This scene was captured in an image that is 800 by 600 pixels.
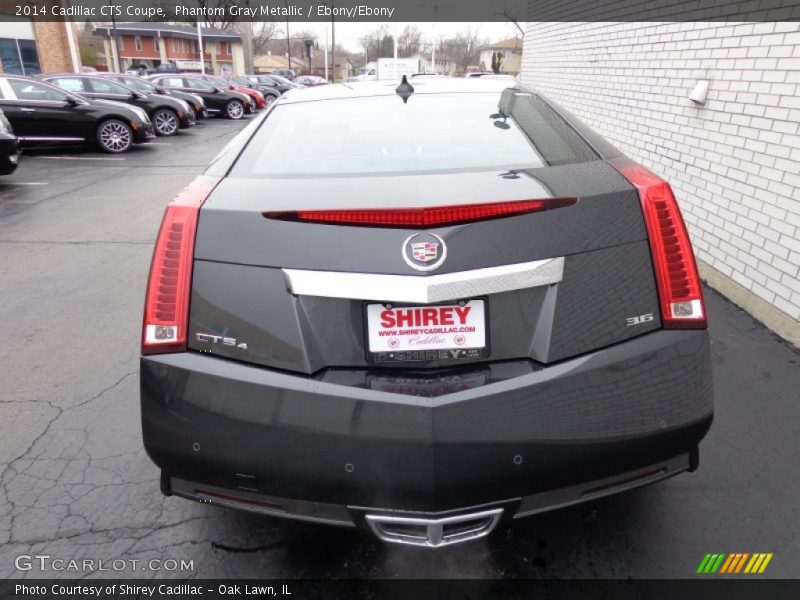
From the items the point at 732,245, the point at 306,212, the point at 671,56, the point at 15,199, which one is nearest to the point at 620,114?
the point at 671,56

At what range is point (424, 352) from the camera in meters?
1.63

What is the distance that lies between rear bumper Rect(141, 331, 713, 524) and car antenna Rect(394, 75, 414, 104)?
1.55 m

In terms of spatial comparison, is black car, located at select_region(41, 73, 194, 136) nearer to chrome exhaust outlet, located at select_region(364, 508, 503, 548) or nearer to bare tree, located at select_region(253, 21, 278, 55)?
chrome exhaust outlet, located at select_region(364, 508, 503, 548)

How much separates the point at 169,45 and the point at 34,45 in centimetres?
4405

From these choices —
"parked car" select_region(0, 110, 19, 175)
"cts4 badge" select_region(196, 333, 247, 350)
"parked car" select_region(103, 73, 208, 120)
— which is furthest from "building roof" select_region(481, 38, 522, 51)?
"cts4 badge" select_region(196, 333, 247, 350)

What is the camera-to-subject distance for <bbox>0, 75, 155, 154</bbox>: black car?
11656 mm

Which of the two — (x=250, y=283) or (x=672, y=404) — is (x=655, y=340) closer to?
(x=672, y=404)

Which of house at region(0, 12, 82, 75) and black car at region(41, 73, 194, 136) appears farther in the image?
house at region(0, 12, 82, 75)

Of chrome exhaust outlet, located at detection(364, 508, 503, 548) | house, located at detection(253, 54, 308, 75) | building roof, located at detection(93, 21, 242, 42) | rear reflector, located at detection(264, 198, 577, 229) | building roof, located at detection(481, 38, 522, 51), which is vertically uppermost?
building roof, located at detection(481, 38, 522, 51)

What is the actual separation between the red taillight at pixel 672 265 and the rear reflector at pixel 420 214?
0.34 metres

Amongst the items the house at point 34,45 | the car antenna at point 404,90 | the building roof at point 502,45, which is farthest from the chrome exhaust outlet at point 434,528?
the building roof at point 502,45

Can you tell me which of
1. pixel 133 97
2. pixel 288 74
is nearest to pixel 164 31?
pixel 288 74

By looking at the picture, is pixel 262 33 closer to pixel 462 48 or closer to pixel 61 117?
pixel 462 48

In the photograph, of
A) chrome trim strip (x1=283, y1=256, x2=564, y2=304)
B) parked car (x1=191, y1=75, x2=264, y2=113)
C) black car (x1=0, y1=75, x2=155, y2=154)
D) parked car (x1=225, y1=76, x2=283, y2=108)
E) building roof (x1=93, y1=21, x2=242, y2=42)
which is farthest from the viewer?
building roof (x1=93, y1=21, x2=242, y2=42)
